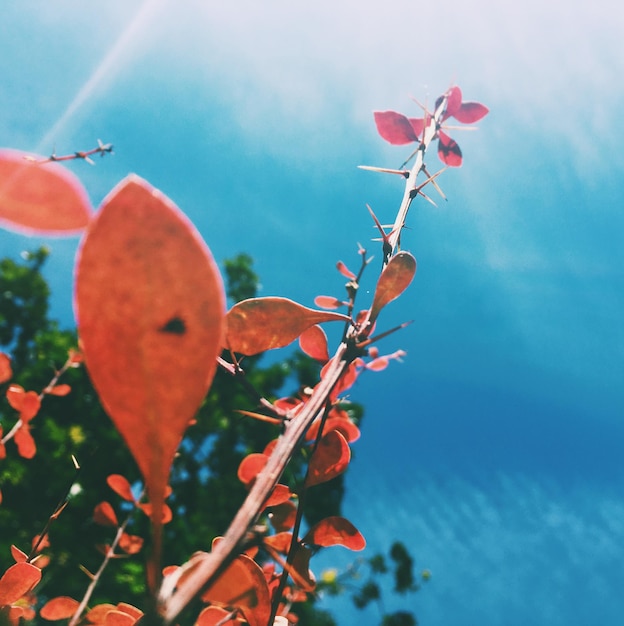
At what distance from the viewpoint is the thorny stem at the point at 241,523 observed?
25 cm

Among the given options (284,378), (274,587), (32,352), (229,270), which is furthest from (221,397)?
(274,587)

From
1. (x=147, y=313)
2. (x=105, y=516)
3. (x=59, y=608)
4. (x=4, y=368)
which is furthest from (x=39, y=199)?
(x=105, y=516)

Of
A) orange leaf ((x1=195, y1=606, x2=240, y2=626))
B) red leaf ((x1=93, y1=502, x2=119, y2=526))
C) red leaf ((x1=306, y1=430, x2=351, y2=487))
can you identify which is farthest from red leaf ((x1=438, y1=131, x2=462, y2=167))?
red leaf ((x1=93, y1=502, x2=119, y2=526))

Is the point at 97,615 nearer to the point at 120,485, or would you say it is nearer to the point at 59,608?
the point at 59,608

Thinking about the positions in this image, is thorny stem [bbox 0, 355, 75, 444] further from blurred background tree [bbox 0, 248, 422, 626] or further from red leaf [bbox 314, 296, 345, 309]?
blurred background tree [bbox 0, 248, 422, 626]

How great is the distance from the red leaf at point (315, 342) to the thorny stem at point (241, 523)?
0.91 feet

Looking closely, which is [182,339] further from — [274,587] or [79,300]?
[274,587]

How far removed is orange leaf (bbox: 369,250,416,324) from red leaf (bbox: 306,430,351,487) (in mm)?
187

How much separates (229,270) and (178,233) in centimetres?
919

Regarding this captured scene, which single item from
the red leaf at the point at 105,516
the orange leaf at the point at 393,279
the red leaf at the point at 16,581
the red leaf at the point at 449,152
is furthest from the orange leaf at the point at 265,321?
the red leaf at the point at 105,516

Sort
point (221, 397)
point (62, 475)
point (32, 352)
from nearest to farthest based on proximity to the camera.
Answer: point (62, 475) < point (32, 352) < point (221, 397)

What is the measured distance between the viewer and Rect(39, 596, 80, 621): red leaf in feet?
2.85

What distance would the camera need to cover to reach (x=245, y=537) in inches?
11.4

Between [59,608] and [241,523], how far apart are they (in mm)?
879
